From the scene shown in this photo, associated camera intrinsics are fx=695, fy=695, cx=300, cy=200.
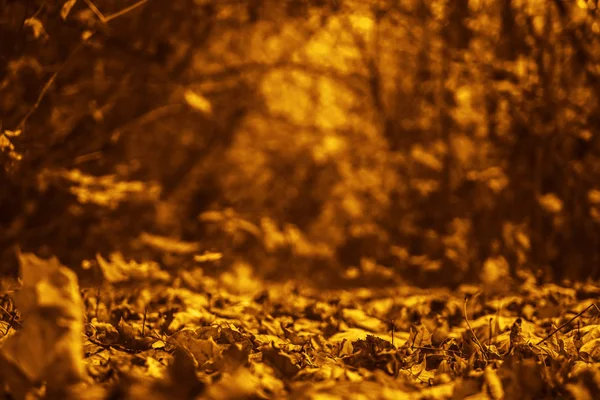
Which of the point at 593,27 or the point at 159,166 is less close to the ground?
the point at 593,27

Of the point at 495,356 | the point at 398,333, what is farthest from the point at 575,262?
the point at 495,356

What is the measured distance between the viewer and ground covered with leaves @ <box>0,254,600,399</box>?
1.39 meters

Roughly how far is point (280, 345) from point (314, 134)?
5.31m

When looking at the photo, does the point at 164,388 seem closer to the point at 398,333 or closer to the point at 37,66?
the point at 398,333

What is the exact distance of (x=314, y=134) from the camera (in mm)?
7418

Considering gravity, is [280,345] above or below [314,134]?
below

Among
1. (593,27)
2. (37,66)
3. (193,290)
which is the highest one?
(593,27)

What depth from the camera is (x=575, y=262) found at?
4969mm

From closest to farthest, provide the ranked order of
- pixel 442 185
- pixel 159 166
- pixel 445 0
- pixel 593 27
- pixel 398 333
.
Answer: pixel 398 333 < pixel 593 27 < pixel 445 0 < pixel 442 185 < pixel 159 166

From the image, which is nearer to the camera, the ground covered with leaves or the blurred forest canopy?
the ground covered with leaves

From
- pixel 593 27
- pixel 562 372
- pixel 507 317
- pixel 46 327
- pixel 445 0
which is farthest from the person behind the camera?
pixel 445 0

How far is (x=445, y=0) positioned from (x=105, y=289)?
12.1 ft

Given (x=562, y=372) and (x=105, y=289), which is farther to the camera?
(x=105, y=289)

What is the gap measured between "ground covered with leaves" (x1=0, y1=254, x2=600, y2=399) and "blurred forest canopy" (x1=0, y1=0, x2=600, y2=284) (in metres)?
0.95
